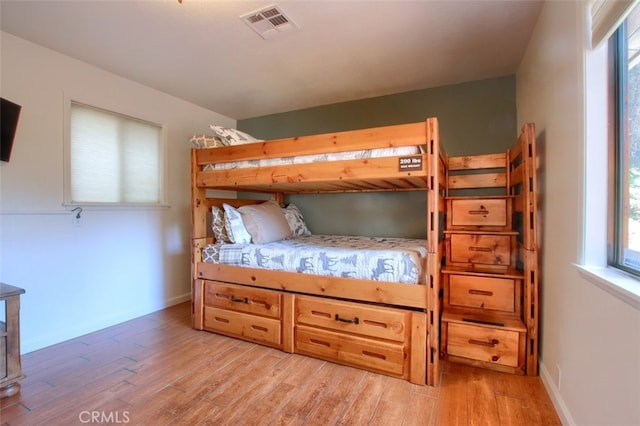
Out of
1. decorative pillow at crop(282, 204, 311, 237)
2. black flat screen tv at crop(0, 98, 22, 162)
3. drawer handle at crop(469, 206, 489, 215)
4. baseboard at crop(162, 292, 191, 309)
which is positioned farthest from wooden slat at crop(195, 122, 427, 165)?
baseboard at crop(162, 292, 191, 309)

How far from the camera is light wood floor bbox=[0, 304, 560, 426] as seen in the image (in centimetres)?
150

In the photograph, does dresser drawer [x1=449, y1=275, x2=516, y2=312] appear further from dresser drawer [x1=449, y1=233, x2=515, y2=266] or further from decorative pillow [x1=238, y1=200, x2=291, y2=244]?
decorative pillow [x1=238, y1=200, x2=291, y2=244]

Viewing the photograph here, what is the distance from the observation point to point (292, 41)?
2.18 m

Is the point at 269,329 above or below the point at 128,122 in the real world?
below

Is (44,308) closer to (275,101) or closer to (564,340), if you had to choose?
(275,101)

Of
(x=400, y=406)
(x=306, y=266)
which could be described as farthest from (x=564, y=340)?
(x=306, y=266)

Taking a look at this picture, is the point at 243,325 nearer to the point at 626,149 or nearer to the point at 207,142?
the point at 207,142

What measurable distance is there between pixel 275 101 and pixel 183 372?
2.82 metres

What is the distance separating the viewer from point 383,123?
10.6ft

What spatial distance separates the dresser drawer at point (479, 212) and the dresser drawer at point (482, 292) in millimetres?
467

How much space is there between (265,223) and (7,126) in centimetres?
194

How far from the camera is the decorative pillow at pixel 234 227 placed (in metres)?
2.56

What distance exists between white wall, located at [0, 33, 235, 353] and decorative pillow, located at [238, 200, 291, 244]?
1.13m

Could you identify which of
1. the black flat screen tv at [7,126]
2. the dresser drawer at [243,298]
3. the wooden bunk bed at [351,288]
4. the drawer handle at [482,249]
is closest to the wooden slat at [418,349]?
the wooden bunk bed at [351,288]
